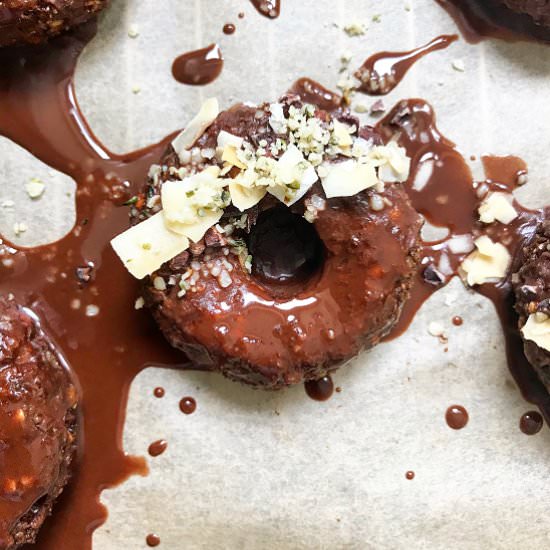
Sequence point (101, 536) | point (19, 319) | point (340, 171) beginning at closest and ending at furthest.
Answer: point (340, 171)
point (19, 319)
point (101, 536)

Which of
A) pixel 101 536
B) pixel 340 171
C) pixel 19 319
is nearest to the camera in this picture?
pixel 340 171

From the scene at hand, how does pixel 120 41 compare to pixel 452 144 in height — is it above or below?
above

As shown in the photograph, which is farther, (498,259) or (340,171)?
A: (498,259)

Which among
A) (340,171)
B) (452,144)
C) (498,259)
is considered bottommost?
(498,259)

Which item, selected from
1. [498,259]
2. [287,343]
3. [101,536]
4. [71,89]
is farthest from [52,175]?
[498,259]

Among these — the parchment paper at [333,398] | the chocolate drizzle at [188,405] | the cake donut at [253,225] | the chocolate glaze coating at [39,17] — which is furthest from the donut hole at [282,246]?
the chocolate glaze coating at [39,17]

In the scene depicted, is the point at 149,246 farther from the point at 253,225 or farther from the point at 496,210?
the point at 496,210

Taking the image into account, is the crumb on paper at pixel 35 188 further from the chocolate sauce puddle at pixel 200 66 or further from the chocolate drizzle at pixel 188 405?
the chocolate drizzle at pixel 188 405

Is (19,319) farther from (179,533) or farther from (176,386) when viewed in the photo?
(179,533)
